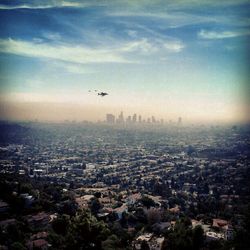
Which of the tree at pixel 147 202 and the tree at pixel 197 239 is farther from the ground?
the tree at pixel 197 239

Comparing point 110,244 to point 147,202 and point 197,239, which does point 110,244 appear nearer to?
point 197,239

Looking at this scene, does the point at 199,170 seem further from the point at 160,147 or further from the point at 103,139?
the point at 103,139

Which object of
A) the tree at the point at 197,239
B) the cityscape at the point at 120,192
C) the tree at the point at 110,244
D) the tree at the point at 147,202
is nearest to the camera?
the tree at the point at 110,244

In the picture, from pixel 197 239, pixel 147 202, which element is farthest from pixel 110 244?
pixel 147 202

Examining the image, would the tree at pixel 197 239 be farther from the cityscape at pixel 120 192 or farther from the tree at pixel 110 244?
the tree at pixel 110 244

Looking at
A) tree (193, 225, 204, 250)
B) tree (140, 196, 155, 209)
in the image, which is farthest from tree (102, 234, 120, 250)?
tree (140, 196, 155, 209)

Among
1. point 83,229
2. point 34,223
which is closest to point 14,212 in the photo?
point 34,223

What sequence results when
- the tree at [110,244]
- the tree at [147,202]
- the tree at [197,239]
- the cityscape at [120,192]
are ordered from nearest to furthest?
1. the tree at [110,244]
2. the tree at [197,239]
3. the cityscape at [120,192]
4. the tree at [147,202]

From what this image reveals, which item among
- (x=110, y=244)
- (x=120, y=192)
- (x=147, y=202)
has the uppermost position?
(x=110, y=244)

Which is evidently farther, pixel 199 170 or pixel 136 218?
pixel 199 170

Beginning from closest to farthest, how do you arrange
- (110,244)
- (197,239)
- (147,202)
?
(110,244) < (197,239) < (147,202)

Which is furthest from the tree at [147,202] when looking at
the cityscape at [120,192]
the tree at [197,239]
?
Result: the tree at [197,239]
